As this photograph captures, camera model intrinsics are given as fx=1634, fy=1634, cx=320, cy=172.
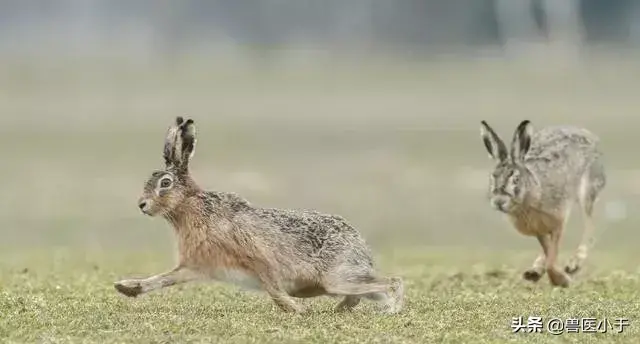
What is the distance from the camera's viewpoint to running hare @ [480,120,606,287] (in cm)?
995

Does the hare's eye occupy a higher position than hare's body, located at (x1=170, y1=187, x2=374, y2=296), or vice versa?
the hare's eye

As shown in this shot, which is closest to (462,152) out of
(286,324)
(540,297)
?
(540,297)

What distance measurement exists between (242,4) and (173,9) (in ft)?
7.21

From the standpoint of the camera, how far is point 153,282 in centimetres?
821

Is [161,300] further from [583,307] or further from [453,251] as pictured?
[453,251]

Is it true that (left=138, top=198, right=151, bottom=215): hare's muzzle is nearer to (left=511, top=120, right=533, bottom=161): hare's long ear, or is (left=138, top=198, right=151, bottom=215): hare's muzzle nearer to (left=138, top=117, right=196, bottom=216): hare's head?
(left=138, top=117, right=196, bottom=216): hare's head

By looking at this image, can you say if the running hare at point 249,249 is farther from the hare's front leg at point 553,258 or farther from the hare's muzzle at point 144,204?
the hare's front leg at point 553,258

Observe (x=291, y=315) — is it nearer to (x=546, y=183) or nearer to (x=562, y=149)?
(x=546, y=183)

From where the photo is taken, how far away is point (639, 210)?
16672mm

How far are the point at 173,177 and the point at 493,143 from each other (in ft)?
8.08

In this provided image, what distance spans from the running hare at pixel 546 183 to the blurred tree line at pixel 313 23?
30.1m

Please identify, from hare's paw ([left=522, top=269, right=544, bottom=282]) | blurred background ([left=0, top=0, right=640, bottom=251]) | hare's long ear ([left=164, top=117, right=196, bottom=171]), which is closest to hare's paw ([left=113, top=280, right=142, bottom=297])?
hare's long ear ([left=164, top=117, right=196, bottom=171])

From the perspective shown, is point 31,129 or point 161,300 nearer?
point 161,300

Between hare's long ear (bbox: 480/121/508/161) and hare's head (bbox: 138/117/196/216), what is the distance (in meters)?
2.27
